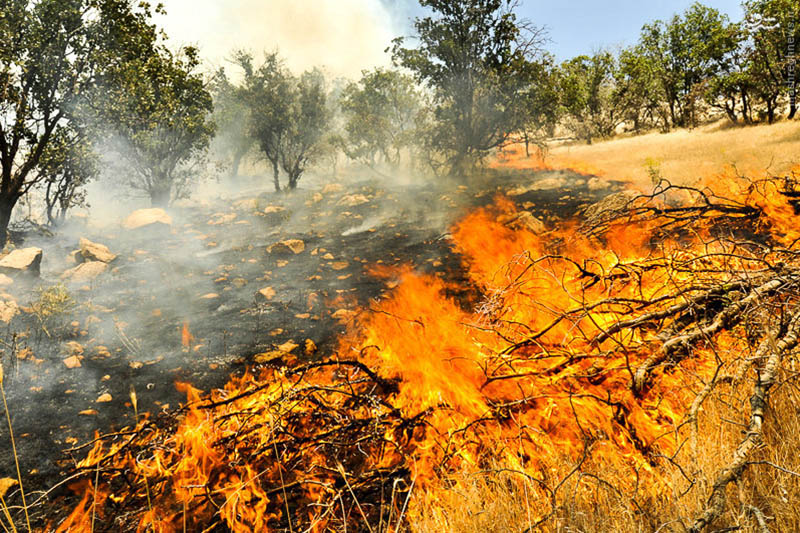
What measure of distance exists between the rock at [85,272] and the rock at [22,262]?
1.84ft

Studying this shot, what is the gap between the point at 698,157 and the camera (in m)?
12.6

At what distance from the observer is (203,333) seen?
17.7ft

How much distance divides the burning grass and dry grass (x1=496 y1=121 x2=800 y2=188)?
6.88 m

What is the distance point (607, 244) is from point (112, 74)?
51.5 ft

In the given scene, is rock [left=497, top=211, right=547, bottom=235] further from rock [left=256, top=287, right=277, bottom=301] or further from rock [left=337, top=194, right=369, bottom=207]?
rock [left=337, top=194, right=369, bottom=207]

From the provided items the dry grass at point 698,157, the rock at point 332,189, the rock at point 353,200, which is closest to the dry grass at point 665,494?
the dry grass at point 698,157

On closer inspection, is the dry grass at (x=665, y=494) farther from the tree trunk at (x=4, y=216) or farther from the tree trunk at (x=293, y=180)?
the tree trunk at (x=293, y=180)

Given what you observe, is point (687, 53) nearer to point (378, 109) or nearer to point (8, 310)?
point (378, 109)

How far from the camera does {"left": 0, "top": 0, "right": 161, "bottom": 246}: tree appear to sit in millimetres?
8859

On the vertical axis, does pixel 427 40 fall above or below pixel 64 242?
above

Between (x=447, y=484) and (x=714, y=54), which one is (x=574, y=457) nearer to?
(x=447, y=484)

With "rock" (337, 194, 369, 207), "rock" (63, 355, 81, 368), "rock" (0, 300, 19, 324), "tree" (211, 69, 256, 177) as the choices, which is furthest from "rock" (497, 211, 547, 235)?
"tree" (211, 69, 256, 177)

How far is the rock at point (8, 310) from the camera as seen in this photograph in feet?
18.3

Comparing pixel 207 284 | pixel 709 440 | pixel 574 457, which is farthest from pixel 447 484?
pixel 207 284
